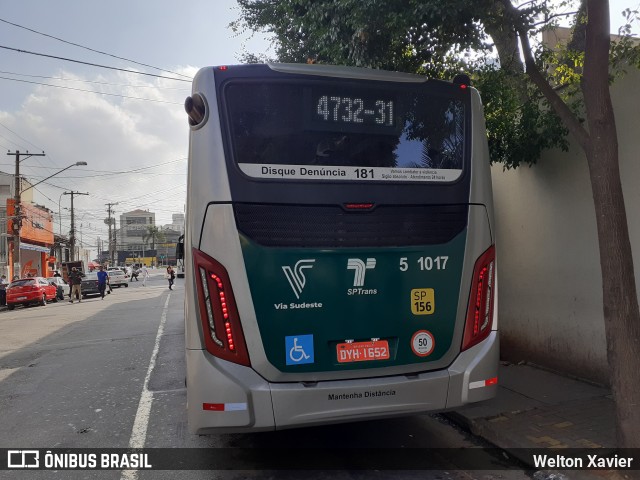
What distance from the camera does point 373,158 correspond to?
13.5ft

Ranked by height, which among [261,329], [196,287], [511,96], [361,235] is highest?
[511,96]

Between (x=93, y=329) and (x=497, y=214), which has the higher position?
(x=497, y=214)

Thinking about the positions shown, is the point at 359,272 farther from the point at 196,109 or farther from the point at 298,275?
the point at 196,109

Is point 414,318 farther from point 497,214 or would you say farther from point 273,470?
point 497,214

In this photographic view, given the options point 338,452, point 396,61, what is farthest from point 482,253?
point 396,61

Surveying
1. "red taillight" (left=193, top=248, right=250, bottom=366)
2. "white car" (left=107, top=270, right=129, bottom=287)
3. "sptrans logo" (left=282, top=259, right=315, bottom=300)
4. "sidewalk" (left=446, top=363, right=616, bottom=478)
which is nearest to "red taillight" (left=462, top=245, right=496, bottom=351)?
"sidewalk" (left=446, top=363, right=616, bottom=478)

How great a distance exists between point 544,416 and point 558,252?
7.71ft

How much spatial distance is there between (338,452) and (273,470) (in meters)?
0.68

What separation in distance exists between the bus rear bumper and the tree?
4.60ft

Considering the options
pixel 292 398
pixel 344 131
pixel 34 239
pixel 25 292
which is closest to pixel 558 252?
pixel 344 131

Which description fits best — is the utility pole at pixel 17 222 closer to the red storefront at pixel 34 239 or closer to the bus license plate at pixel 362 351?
the red storefront at pixel 34 239

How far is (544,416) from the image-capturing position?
5332 mm

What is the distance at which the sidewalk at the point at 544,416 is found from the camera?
15.4ft

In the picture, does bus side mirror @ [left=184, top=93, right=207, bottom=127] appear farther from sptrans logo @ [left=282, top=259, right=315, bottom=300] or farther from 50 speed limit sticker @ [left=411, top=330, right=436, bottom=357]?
50 speed limit sticker @ [left=411, top=330, right=436, bottom=357]
